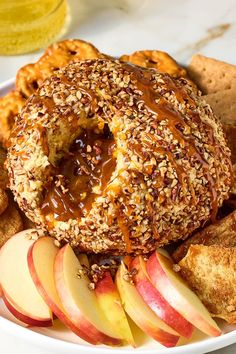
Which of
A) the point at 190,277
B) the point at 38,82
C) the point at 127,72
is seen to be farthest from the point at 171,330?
the point at 38,82

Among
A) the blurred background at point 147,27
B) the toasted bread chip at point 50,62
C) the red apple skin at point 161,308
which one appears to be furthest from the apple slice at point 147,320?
the blurred background at point 147,27

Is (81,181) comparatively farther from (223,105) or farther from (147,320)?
(223,105)

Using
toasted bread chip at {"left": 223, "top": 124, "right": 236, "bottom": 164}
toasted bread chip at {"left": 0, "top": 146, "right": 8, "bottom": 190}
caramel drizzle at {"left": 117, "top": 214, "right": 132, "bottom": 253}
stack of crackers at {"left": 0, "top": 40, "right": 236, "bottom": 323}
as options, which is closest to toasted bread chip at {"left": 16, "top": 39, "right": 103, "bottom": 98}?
stack of crackers at {"left": 0, "top": 40, "right": 236, "bottom": 323}

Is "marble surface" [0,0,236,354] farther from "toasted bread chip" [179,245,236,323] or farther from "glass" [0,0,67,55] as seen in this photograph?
"toasted bread chip" [179,245,236,323]

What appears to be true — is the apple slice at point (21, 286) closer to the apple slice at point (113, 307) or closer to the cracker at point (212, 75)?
the apple slice at point (113, 307)

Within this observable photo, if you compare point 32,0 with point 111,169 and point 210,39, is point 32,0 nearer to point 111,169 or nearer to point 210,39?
point 210,39

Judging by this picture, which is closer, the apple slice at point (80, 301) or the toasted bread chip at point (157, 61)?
the apple slice at point (80, 301)

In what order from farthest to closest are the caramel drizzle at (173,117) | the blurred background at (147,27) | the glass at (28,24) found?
1. the blurred background at (147,27)
2. the glass at (28,24)
3. the caramel drizzle at (173,117)
